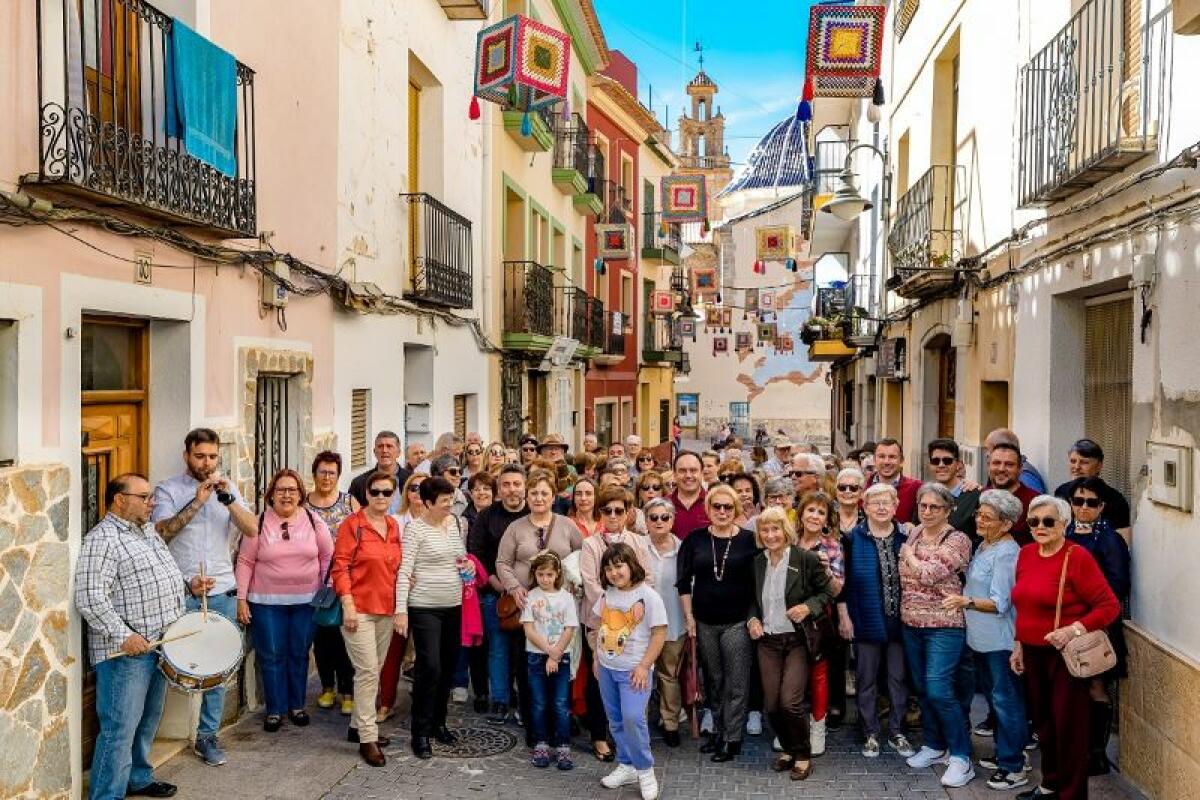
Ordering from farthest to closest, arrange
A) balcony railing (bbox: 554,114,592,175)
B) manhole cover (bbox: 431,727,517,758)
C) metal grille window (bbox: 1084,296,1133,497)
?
balcony railing (bbox: 554,114,592,175)
metal grille window (bbox: 1084,296,1133,497)
manhole cover (bbox: 431,727,517,758)

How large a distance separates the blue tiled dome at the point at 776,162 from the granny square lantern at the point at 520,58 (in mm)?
40847

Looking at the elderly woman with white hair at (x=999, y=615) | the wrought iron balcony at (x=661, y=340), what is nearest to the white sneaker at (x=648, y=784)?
the elderly woman with white hair at (x=999, y=615)

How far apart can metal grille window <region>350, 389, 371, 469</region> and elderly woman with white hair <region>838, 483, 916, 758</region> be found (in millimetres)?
5445

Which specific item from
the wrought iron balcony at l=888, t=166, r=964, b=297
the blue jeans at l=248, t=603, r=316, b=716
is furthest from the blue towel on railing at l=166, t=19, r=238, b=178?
the wrought iron balcony at l=888, t=166, r=964, b=297

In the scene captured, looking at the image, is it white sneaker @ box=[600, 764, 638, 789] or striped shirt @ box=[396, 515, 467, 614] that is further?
striped shirt @ box=[396, 515, 467, 614]

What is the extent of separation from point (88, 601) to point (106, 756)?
2.76ft

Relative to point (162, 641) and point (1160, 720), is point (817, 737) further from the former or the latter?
point (162, 641)

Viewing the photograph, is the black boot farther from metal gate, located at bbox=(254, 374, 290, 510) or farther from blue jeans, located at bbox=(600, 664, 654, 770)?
metal gate, located at bbox=(254, 374, 290, 510)

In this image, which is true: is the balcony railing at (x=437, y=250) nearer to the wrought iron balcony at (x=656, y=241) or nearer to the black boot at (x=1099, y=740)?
the black boot at (x=1099, y=740)

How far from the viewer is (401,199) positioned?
449 inches

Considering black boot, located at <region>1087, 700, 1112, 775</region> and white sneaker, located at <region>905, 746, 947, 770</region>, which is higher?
black boot, located at <region>1087, 700, 1112, 775</region>

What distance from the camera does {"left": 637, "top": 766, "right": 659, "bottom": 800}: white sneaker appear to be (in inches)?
238

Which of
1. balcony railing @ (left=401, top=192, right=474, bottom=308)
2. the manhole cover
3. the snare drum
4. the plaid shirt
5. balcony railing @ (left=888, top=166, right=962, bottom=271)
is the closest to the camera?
the plaid shirt

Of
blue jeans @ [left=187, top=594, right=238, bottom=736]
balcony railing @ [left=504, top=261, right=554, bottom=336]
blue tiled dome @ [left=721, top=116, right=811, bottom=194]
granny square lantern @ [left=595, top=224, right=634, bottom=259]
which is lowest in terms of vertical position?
blue jeans @ [left=187, top=594, right=238, bottom=736]
